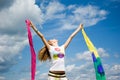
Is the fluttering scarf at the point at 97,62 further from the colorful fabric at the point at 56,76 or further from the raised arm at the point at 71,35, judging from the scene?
the colorful fabric at the point at 56,76

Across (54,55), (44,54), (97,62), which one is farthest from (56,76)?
(97,62)

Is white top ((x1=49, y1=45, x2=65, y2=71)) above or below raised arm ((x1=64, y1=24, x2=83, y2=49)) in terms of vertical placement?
below

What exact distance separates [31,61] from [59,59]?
4.05 feet

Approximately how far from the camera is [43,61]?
9430 millimetres

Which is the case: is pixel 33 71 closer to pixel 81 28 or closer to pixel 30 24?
pixel 30 24

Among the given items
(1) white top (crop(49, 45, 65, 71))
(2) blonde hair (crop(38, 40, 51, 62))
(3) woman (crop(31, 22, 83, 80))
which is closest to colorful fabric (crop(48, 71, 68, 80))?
(3) woman (crop(31, 22, 83, 80))

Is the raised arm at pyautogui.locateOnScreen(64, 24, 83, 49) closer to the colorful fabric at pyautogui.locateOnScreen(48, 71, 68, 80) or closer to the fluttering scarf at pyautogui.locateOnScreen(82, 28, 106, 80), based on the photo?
the fluttering scarf at pyautogui.locateOnScreen(82, 28, 106, 80)

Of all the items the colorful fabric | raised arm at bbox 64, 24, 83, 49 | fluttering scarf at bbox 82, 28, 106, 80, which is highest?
raised arm at bbox 64, 24, 83, 49

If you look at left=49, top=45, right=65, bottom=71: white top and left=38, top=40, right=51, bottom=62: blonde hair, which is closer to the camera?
left=49, top=45, right=65, bottom=71: white top

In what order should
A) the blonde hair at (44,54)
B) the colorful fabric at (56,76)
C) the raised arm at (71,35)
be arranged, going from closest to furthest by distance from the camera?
the colorful fabric at (56,76)
the blonde hair at (44,54)
the raised arm at (71,35)

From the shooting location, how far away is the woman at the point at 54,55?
876 centimetres

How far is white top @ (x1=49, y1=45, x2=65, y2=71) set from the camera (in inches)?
345

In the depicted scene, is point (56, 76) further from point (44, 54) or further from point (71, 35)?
point (71, 35)

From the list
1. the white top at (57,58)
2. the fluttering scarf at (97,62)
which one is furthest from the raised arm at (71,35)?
the fluttering scarf at (97,62)
